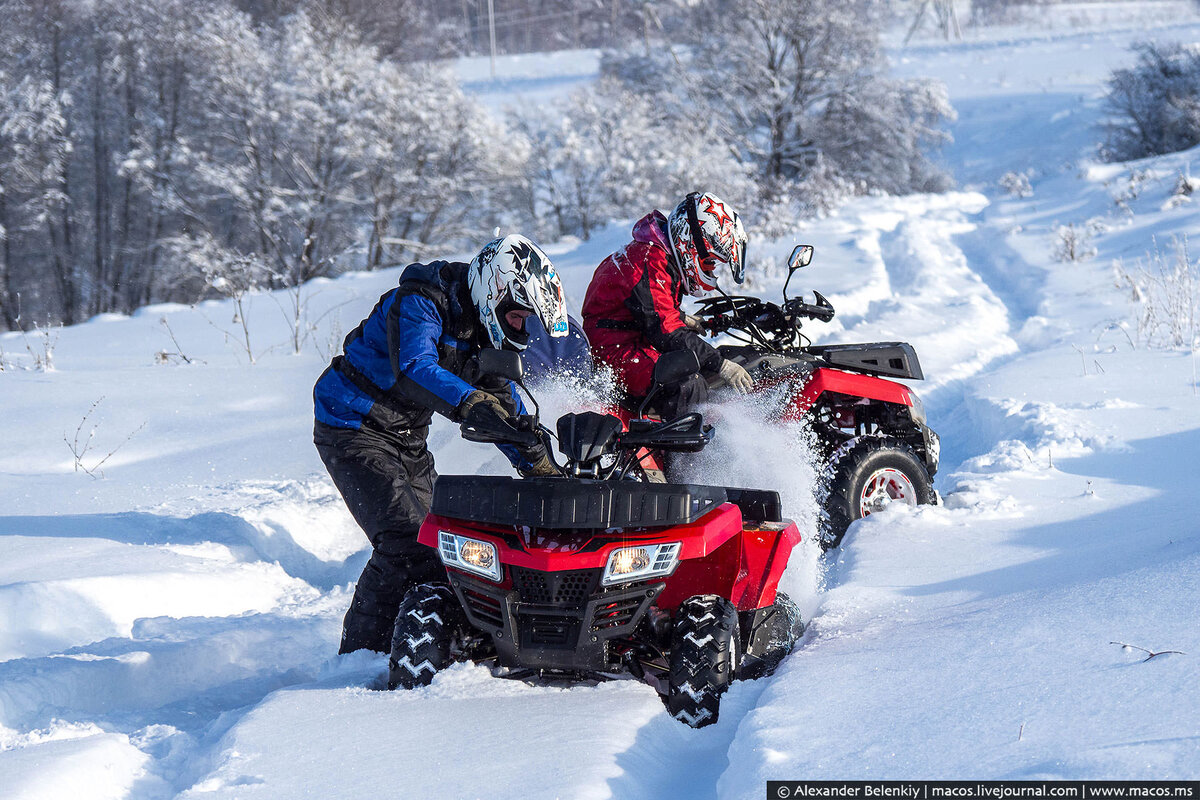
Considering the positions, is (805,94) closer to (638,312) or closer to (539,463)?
(638,312)

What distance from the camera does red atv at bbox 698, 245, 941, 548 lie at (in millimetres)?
5520

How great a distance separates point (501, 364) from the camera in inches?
138

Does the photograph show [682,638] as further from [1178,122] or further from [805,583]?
[1178,122]

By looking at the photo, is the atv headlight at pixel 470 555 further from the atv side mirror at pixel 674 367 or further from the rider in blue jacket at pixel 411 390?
the atv side mirror at pixel 674 367

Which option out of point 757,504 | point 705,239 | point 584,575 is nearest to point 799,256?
point 705,239

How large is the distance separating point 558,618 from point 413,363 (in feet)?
4.08

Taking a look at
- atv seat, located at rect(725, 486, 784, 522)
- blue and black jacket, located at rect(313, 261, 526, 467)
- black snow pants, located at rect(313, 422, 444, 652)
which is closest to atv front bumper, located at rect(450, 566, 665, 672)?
blue and black jacket, located at rect(313, 261, 526, 467)

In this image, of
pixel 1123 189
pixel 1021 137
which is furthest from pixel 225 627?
pixel 1021 137

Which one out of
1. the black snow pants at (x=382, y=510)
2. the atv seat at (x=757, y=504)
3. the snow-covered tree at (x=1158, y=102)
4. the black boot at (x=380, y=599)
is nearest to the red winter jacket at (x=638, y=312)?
the black snow pants at (x=382, y=510)

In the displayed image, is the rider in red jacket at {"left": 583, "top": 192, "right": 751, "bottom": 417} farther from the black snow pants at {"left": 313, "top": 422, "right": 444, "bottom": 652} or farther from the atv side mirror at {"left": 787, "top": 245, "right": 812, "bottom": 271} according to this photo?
the black snow pants at {"left": 313, "top": 422, "right": 444, "bottom": 652}

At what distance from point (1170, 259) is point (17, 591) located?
1326 cm

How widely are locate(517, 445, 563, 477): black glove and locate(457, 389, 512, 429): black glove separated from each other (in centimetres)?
14

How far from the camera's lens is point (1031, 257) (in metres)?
15.9

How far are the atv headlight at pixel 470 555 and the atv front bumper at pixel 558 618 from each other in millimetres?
39
